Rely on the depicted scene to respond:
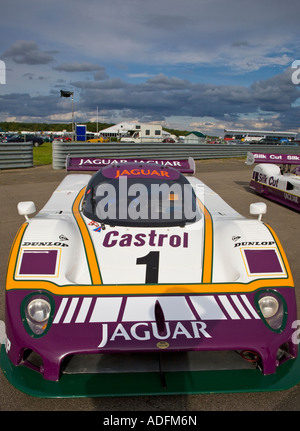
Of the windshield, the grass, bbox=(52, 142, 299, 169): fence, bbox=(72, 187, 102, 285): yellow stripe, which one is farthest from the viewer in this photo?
the grass

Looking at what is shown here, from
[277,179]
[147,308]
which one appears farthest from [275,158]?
[147,308]

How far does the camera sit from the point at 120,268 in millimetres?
2961

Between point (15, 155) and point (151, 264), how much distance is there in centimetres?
1191

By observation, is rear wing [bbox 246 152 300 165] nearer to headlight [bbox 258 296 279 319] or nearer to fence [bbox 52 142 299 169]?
headlight [bbox 258 296 279 319]

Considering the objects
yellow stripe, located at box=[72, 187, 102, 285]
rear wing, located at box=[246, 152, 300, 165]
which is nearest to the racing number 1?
yellow stripe, located at box=[72, 187, 102, 285]

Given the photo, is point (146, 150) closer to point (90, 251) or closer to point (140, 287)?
point (90, 251)

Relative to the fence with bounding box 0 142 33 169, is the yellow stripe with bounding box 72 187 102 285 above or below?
below

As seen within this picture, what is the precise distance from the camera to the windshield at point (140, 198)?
3588 mm

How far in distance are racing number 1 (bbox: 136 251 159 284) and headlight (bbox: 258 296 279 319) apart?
0.83 m

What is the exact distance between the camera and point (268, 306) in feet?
8.27

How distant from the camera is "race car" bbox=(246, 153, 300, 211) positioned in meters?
7.80

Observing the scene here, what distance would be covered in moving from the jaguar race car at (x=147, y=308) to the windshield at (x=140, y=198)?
4cm

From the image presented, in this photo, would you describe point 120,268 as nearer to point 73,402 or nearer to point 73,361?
point 73,361
